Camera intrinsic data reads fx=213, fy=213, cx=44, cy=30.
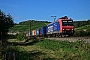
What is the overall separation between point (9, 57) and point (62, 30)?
2434 cm

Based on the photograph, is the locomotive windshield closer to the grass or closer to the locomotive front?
the locomotive front

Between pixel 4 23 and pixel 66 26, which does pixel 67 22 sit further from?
pixel 4 23

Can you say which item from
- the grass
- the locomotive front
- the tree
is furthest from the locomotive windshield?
the grass

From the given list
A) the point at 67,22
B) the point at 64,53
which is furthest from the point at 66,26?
the point at 64,53

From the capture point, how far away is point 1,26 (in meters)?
32.9

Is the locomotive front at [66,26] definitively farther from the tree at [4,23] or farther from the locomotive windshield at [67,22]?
the tree at [4,23]

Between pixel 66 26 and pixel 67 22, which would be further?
pixel 67 22

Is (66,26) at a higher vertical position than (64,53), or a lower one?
higher

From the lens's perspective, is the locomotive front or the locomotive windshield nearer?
the locomotive front

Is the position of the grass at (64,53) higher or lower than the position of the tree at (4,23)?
lower

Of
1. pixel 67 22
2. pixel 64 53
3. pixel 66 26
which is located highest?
pixel 67 22

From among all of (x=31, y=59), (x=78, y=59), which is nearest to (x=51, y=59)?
(x=31, y=59)

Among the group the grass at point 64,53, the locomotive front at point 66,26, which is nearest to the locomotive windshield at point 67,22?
the locomotive front at point 66,26

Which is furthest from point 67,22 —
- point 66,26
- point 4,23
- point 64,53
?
point 64,53
